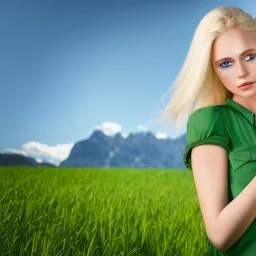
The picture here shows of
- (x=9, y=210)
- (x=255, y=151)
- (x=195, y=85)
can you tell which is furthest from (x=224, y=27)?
(x=9, y=210)

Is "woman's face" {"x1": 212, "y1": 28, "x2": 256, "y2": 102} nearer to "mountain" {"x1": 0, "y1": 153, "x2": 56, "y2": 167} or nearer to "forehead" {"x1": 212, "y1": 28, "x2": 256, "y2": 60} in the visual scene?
"forehead" {"x1": 212, "y1": 28, "x2": 256, "y2": 60}

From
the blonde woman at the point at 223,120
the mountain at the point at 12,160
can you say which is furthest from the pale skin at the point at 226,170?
the mountain at the point at 12,160

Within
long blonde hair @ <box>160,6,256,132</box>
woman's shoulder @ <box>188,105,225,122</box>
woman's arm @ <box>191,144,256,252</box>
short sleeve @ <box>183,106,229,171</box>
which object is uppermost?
long blonde hair @ <box>160,6,256,132</box>

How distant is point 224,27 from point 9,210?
975 mm

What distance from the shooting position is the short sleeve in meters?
0.85

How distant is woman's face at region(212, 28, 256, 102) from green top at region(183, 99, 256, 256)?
4cm

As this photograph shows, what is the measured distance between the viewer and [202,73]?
96 centimetres

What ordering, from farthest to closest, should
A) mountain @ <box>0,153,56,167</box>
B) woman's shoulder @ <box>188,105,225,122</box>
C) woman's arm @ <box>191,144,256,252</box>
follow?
mountain @ <box>0,153,56,167</box> → woman's shoulder @ <box>188,105,225,122</box> → woman's arm @ <box>191,144,256,252</box>

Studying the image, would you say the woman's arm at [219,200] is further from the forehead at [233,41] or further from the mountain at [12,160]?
the mountain at [12,160]

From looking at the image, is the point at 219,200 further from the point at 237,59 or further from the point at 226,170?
the point at 237,59

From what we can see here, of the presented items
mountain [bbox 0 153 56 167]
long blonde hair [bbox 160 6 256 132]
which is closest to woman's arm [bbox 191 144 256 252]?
long blonde hair [bbox 160 6 256 132]

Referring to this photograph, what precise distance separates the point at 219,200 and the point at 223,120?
0.16 metres

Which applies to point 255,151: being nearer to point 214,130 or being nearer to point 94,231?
point 214,130

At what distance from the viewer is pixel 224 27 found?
0.93 m
